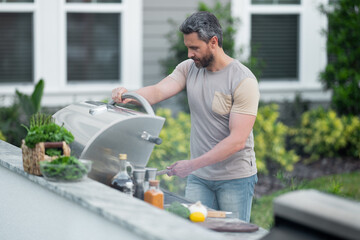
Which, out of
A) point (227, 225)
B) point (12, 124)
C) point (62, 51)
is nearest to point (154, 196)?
point (227, 225)

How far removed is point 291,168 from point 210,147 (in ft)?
14.6

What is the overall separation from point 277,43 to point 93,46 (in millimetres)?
2696

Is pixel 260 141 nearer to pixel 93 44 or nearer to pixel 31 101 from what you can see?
pixel 93 44

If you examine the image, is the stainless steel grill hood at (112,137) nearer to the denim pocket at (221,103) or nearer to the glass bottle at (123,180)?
the glass bottle at (123,180)

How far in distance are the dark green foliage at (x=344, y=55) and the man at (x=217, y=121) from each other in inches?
201

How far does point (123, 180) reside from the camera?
3141 millimetres

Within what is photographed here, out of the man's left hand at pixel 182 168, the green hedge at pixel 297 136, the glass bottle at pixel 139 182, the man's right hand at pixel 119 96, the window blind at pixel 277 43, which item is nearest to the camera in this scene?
the glass bottle at pixel 139 182

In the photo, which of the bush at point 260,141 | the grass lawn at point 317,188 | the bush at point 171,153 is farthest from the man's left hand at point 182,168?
the bush at point 260,141

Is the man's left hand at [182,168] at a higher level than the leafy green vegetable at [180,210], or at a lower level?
higher

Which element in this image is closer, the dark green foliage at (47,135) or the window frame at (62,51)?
the dark green foliage at (47,135)

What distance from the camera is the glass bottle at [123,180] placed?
10.1 feet

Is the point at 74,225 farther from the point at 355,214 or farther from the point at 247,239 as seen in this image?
the point at 355,214

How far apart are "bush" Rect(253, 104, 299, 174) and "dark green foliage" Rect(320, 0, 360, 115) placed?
0.92m

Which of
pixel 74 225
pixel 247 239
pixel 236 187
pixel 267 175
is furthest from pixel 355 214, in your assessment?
pixel 267 175
